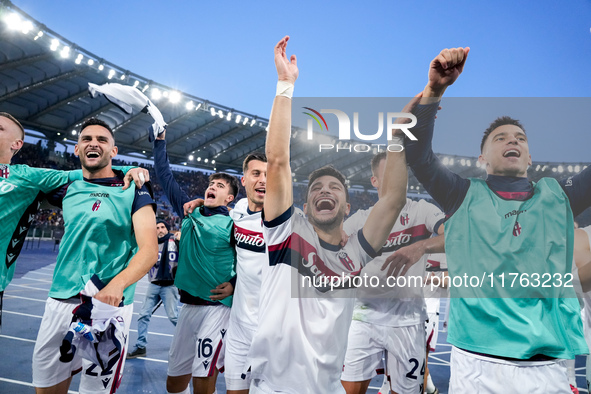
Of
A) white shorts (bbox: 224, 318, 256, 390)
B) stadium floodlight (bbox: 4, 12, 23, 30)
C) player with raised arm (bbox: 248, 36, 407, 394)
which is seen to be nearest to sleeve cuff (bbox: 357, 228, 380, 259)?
player with raised arm (bbox: 248, 36, 407, 394)

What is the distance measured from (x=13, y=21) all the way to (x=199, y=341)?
16822 millimetres

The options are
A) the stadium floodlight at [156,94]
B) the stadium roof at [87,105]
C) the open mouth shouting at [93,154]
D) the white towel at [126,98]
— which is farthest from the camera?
the stadium floodlight at [156,94]

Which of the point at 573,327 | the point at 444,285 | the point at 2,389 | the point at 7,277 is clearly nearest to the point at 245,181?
the point at 7,277

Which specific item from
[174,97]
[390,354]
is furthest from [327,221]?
[174,97]

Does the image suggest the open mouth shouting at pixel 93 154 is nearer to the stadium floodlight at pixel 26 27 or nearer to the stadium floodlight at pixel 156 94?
the stadium floodlight at pixel 26 27

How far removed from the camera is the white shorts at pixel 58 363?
279 cm

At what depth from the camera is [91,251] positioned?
9.53 ft

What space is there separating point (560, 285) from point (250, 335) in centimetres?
244

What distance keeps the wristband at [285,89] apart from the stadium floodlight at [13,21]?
1763 cm

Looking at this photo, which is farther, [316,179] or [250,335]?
[250,335]

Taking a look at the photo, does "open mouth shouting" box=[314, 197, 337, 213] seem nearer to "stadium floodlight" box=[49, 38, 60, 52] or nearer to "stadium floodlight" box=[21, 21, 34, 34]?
"stadium floodlight" box=[21, 21, 34, 34]

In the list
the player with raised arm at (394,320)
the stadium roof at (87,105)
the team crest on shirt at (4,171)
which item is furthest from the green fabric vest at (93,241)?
the stadium roof at (87,105)

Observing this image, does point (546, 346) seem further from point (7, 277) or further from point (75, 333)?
point (7, 277)

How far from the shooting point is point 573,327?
2174 millimetres
